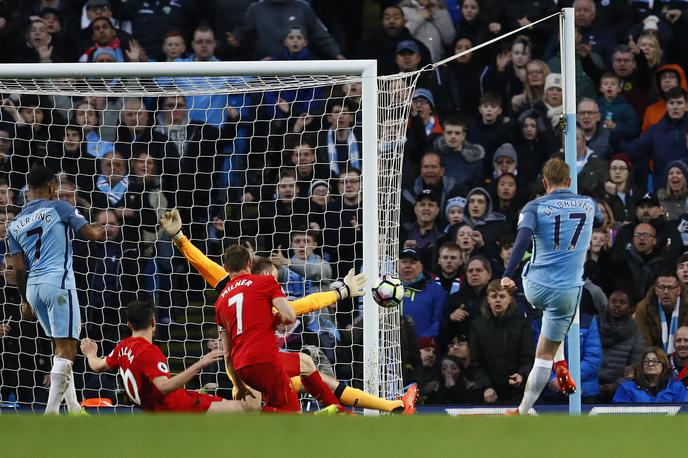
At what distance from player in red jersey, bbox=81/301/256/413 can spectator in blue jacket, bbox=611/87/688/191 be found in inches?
192

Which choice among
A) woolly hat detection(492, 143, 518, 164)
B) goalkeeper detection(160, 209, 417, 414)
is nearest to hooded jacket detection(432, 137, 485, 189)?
woolly hat detection(492, 143, 518, 164)

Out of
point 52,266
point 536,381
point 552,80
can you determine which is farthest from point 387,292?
point 552,80

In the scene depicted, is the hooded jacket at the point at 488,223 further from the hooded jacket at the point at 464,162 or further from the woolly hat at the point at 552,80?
the woolly hat at the point at 552,80

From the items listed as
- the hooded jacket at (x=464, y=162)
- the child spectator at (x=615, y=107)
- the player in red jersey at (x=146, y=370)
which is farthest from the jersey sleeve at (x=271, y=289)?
the child spectator at (x=615, y=107)

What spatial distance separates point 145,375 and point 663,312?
15.4 ft

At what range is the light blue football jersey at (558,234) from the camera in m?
9.22

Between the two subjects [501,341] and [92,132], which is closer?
[501,341]

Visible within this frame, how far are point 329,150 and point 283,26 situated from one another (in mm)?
1658

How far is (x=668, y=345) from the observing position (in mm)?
10977

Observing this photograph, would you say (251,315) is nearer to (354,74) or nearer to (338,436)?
(354,74)

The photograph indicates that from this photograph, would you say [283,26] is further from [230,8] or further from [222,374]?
[222,374]

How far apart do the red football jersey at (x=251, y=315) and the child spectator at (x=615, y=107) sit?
4799mm

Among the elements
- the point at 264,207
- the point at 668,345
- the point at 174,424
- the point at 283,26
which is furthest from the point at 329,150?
the point at 174,424

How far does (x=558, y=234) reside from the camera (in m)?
9.27
